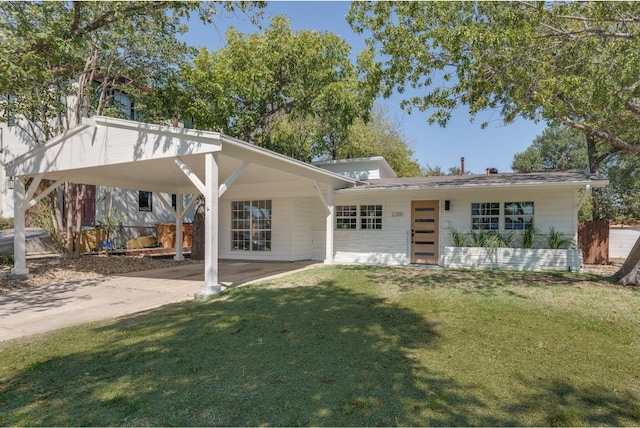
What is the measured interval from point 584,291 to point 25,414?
8.51 metres

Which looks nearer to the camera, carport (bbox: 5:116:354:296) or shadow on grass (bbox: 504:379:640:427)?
shadow on grass (bbox: 504:379:640:427)

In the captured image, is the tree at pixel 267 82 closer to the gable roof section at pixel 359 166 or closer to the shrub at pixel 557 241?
the gable roof section at pixel 359 166

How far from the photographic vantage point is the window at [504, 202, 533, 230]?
10469 millimetres

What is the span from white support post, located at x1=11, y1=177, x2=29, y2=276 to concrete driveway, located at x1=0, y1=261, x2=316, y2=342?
147 centimetres

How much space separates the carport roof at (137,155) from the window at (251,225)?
255 centimetres

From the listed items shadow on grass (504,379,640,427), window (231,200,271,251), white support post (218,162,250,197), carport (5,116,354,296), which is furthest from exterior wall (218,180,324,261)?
shadow on grass (504,379,640,427)

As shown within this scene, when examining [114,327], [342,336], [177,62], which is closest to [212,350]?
[342,336]

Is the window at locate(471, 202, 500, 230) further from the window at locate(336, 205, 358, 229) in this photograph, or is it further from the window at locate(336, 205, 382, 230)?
the window at locate(336, 205, 358, 229)

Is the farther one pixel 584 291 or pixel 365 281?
pixel 365 281

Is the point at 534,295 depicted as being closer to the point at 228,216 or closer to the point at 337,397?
the point at 337,397

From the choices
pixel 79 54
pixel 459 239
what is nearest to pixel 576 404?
pixel 459 239

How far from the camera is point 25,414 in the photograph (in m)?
2.69

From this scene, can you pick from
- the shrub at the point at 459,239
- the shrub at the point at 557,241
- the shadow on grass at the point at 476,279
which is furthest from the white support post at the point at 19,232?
the shrub at the point at 557,241

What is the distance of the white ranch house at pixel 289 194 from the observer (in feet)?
23.0
